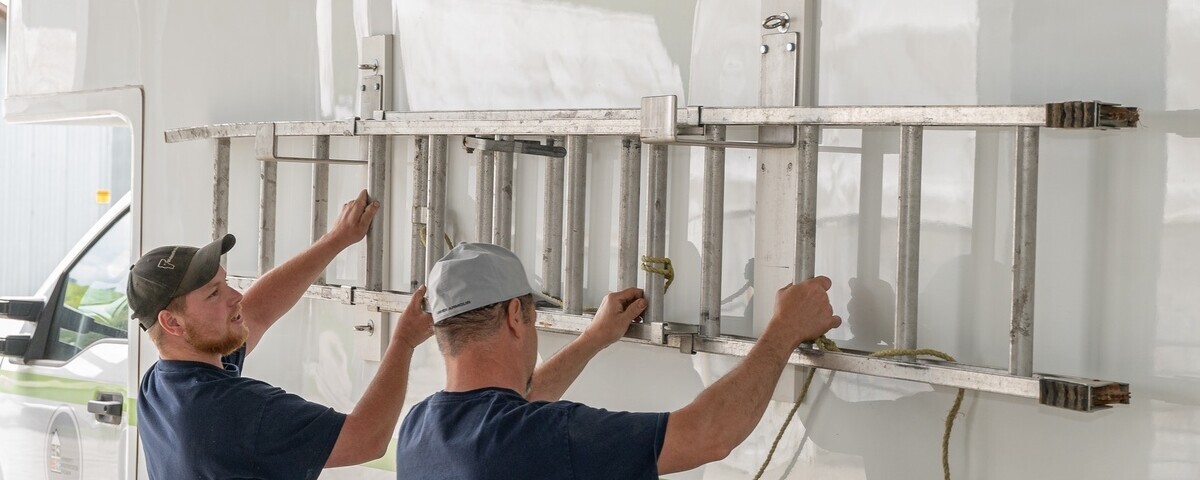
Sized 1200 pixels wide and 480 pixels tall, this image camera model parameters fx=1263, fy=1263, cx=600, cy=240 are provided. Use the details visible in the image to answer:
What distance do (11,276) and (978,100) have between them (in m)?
9.80

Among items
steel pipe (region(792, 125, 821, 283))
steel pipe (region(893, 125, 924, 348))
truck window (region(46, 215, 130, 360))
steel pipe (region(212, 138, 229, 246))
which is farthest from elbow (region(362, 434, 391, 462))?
truck window (region(46, 215, 130, 360))

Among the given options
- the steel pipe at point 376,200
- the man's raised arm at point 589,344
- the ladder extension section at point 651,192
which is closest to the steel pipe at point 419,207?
the ladder extension section at point 651,192

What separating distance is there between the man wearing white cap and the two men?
1.03ft

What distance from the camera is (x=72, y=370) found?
486 cm

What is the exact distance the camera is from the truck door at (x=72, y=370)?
4.68m

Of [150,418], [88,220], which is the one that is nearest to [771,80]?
[150,418]

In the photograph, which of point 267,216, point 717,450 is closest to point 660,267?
point 717,450

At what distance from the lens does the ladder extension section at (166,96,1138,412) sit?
2.03m

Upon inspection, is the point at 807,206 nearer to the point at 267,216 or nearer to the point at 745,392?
the point at 745,392

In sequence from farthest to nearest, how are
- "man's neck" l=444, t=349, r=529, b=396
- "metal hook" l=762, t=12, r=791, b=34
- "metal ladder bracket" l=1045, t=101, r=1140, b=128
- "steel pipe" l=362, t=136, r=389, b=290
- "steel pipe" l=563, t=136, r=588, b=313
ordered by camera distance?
"steel pipe" l=362, t=136, r=389, b=290, "steel pipe" l=563, t=136, r=588, b=313, "metal hook" l=762, t=12, r=791, b=34, "man's neck" l=444, t=349, r=529, b=396, "metal ladder bracket" l=1045, t=101, r=1140, b=128

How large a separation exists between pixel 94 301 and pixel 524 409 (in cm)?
354

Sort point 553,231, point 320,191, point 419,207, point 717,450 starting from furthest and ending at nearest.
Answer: point 320,191, point 419,207, point 553,231, point 717,450

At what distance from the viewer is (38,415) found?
504cm

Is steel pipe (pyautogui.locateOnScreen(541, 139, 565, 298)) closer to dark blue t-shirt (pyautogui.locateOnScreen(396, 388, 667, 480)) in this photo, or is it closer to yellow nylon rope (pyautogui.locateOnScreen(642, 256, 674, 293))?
yellow nylon rope (pyautogui.locateOnScreen(642, 256, 674, 293))
